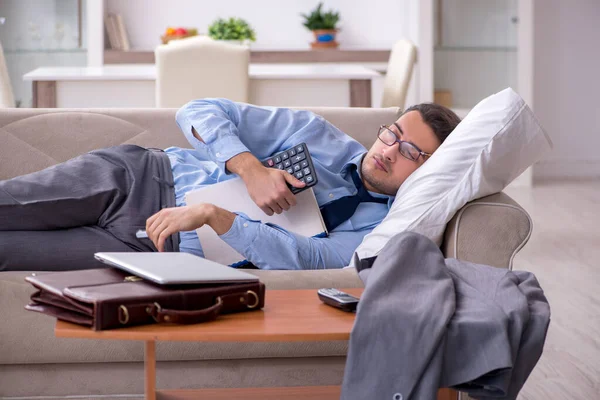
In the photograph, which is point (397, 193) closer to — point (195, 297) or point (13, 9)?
point (195, 297)

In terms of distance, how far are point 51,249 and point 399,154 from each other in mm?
791

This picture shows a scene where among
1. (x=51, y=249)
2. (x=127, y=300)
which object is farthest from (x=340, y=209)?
(x=127, y=300)

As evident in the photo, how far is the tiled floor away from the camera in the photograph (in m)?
2.07

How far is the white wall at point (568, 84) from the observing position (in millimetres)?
5664

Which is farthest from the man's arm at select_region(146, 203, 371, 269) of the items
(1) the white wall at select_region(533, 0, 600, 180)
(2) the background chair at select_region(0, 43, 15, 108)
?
(1) the white wall at select_region(533, 0, 600, 180)

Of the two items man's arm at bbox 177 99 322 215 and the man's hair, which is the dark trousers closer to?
man's arm at bbox 177 99 322 215

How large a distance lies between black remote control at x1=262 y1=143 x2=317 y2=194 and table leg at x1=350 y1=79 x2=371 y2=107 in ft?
6.07

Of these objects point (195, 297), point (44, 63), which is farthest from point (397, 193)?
point (44, 63)

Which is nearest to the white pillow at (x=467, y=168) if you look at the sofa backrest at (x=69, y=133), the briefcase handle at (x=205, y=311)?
the briefcase handle at (x=205, y=311)

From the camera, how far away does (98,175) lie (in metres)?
1.93

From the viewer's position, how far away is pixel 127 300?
1.08 m

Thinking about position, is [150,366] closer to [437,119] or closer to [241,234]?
[241,234]

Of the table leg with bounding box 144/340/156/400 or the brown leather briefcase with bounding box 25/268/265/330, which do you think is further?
the table leg with bounding box 144/340/156/400

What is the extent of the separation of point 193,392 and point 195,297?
36 centimetres
